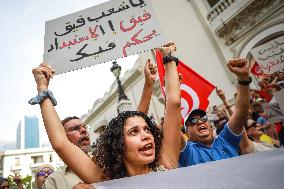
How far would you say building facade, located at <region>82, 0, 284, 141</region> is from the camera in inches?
359

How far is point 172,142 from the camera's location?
181cm

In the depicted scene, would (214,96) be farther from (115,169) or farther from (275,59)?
(115,169)

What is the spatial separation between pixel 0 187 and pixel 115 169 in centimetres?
305

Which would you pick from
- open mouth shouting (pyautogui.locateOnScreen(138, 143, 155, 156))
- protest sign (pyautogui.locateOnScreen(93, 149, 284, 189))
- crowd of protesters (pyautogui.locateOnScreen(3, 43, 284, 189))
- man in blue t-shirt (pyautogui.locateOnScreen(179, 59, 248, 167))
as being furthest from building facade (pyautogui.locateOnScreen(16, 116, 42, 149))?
protest sign (pyautogui.locateOnScreen(93, 149, 284, 189))

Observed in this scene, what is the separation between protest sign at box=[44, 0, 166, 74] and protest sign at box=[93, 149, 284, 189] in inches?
57.7

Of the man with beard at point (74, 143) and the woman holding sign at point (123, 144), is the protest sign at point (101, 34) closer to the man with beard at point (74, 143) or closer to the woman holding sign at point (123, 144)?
the man with beard at point (74, 143)

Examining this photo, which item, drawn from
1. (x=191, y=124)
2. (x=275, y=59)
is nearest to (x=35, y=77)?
(x=191, y=124)

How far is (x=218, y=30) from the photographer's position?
10117 mm

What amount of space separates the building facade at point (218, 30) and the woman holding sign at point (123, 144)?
796 centimetres

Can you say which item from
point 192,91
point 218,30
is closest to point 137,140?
point 192,91

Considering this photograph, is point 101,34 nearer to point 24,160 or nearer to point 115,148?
point 115,148

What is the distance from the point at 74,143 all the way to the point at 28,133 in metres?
121

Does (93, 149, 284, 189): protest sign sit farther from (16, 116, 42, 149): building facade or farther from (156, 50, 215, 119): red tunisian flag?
(16, 116, 42, 149): building facade

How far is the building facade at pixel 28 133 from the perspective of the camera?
11060cm
